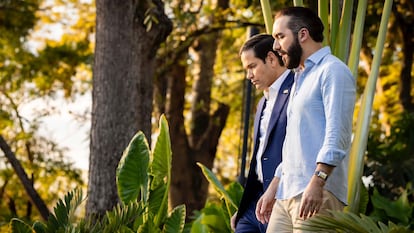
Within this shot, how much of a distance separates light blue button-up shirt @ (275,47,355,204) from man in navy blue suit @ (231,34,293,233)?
417 millimetres

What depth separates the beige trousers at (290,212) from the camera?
3.64 meters

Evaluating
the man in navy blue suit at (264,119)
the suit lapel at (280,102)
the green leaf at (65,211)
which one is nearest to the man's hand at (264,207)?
the man in navy blue suit at (264,119)

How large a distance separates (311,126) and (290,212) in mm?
360

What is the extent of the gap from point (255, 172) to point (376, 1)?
8.49 m

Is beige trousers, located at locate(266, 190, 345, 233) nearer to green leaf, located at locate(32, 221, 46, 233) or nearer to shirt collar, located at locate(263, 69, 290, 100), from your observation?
shirt collar, located at locate(263, 69, 290, 100)

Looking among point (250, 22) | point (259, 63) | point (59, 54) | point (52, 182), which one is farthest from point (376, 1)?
point (259, 63)

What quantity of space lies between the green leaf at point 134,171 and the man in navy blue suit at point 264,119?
1680 mm

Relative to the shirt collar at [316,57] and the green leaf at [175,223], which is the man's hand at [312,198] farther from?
the green leaf at [175,223]

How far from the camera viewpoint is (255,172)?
4.44 metres

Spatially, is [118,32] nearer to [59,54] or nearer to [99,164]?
[99,164]

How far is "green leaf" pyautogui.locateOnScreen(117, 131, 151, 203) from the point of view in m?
6.13

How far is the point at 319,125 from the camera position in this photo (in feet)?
11.9

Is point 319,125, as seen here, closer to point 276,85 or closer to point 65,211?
point 276,85

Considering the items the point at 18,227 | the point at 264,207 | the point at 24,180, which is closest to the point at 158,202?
the point at 18,227
